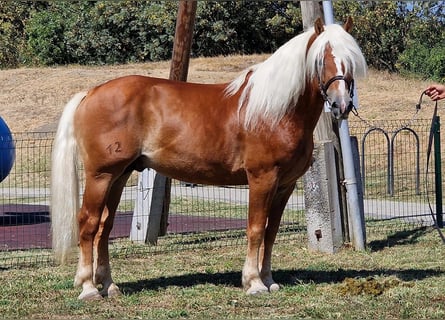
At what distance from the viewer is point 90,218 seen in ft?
24.2

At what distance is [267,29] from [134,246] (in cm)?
3009

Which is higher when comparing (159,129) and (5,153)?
(5,153)

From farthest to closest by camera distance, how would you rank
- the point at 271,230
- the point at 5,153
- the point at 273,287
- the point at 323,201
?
1. the point at 5,153
2. the point at 323,201
3. the point at 271,230
4. the point at 273,287

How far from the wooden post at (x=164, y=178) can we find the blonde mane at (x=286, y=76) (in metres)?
3.43

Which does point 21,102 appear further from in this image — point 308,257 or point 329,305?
point 329,305

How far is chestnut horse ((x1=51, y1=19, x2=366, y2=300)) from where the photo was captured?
7.35m

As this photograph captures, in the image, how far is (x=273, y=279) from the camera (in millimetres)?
8195

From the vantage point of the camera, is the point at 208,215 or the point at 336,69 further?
the point at 208,215

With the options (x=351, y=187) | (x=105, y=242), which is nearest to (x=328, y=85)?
(x=105, y=242)

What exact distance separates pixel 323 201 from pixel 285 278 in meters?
1.85

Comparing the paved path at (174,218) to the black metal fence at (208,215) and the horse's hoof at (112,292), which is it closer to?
the black metal fence at (208,215)

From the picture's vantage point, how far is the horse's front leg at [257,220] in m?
7.36

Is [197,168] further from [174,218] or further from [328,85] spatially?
[174,218]

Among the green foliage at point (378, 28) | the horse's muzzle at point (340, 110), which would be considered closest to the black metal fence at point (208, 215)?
the horse's muzzle at point (340, 110)
